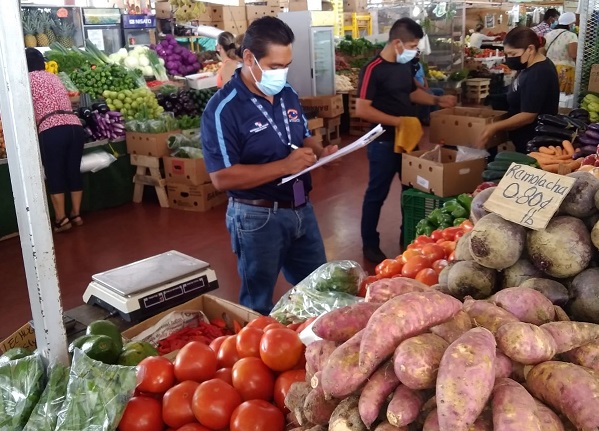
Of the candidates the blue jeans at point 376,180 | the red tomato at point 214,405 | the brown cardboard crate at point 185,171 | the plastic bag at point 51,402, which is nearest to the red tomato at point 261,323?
the red tomato at point 214,405

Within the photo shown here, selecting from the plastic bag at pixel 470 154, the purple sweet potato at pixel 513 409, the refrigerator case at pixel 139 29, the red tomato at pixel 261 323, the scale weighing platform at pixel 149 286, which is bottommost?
the scale weighing platform at pixel 149 286

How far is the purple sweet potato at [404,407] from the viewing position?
36.2 inches

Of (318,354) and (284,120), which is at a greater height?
(284,120)

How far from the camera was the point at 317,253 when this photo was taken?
2.94 meters

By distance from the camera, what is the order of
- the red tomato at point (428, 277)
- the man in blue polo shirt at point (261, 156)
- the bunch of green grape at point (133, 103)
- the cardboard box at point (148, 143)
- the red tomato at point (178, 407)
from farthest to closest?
the bunch of green grape at point (133, 103) < the cardboard box at point (148, 143) < the man in blue polo shirt at point (261, 156) < the red tomato at point (428, 277) < the red tomato at point (178, 407)

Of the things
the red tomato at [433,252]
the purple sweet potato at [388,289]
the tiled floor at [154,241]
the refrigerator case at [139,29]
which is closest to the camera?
the purple sweet potato at [388,289]

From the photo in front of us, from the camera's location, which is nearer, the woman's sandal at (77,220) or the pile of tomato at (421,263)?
the pile of tomato at (421,263)

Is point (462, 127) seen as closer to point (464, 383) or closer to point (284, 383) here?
point (284, 383)

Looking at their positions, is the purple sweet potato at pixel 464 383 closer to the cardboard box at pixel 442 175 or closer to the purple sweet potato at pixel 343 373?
the purple sweet potato at pixel 343 373

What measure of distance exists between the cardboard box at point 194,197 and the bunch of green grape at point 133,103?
3.22 ft

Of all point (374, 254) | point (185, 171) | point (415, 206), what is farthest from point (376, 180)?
point (185, 171)

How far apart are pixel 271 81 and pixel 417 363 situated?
1906 mm

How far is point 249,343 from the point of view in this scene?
164 centimetres

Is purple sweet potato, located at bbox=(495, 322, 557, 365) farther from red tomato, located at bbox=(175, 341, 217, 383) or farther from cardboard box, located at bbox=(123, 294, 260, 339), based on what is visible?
cardboard box, located at bbox=(123, 294, 260, 339)
